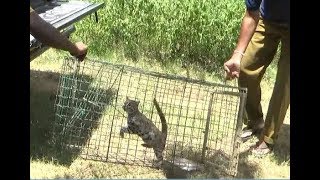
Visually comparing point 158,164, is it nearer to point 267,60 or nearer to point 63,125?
point 63,125

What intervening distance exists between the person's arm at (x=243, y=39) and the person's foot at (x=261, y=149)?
85 centimetres

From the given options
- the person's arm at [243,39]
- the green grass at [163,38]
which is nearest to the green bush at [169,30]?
the green grass at [163,38]

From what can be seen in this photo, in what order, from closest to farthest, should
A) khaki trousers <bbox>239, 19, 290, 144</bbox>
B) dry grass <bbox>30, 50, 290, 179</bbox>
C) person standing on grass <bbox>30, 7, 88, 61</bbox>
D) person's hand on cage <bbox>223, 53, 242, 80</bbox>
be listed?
person standing on grass <bbox>30, 7, 88, 61</bbox> < person's hand on cage <bbox>223, 53, 242, 80</bbox> < dry grass <bbox>30, 50, 290, 179</bbox> < khaki trousers <bbox>239, 19, 290, 144</bbox>

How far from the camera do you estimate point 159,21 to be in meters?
5.32

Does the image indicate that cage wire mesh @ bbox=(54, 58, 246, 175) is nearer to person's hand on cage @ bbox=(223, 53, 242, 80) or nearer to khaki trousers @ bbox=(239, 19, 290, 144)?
person's hand on cage @ bbox=(223, 53, 242, 80)

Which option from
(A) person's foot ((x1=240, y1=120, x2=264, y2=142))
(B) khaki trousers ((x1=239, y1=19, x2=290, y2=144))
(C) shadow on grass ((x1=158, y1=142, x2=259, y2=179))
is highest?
(B) khaki trousers ((x1=239, y1=19, x2=290, y2=144))

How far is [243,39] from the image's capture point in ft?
10.2

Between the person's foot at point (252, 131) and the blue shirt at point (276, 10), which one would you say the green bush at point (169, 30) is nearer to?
the person's foot at point (252, 131)

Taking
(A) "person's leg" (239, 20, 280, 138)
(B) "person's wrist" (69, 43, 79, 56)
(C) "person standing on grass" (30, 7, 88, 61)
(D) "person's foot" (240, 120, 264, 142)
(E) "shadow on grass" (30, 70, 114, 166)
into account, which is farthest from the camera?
(D) "person's foot" (240, 120, 264, 142)

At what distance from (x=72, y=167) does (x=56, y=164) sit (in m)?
0.11

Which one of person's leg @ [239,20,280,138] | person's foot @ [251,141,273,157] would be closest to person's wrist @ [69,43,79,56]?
person's leg @ [239,20,280,138]

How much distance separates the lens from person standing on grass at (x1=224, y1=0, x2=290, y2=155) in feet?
11.0
